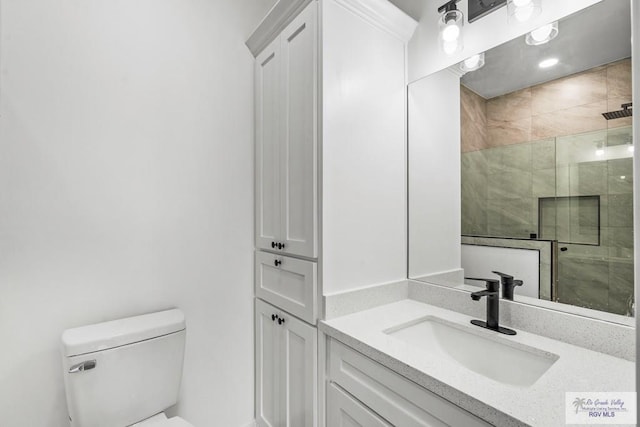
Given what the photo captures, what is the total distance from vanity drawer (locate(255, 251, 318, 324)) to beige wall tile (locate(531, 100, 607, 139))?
0.98m

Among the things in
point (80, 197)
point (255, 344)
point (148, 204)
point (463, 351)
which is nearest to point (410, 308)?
point (463, 351)

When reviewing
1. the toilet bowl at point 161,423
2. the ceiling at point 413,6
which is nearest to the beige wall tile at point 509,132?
the ceiling at point 413,6

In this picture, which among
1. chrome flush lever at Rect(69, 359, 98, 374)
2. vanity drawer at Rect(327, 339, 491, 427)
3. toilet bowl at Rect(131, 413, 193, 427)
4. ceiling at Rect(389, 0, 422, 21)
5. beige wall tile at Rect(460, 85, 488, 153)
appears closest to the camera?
vanity drawer at Rect(327, 339, 491, 427)

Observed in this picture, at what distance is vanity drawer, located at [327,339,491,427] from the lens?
2.48 ft

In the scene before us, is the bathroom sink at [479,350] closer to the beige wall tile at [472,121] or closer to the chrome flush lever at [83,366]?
the beige wall tile at [472,121]

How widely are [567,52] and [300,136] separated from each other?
998mm

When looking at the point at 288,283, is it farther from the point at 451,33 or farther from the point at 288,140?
the point at 451,33

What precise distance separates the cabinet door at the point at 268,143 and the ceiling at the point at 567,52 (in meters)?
0.90

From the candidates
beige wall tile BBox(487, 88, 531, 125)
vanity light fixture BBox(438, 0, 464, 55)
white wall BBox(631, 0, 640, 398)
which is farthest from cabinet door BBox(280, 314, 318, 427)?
vanity light fixture BBox(438, 0, 464, 55)

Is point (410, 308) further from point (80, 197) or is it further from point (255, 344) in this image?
point (80, 197)

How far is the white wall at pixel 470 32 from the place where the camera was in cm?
102

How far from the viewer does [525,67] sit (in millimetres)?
1100

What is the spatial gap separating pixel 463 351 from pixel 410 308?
0.26 metres

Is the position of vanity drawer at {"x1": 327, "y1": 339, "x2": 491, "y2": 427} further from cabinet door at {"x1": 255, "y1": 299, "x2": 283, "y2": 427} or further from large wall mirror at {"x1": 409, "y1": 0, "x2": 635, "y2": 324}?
large wall mirror at {"x1": 409, "y1": 0, "x2": 635, "y2": 324}
